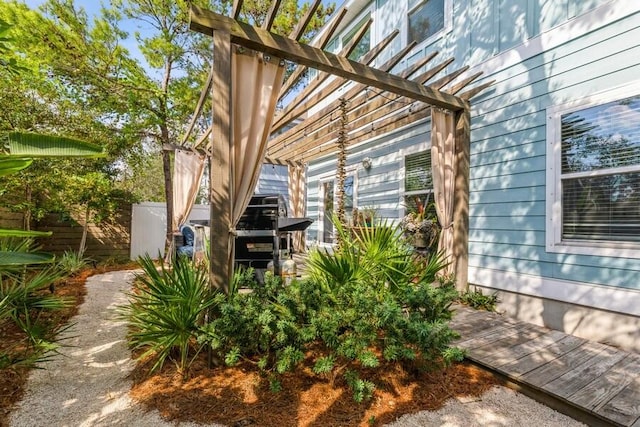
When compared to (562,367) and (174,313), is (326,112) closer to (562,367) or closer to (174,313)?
(174,313)

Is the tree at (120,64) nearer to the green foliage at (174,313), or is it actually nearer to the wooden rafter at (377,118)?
the wooden rafter at (377,118)

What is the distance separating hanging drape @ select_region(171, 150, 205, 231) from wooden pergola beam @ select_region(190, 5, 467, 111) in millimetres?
4376

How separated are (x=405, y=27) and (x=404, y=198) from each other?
10.3ft

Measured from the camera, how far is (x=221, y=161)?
2736mm

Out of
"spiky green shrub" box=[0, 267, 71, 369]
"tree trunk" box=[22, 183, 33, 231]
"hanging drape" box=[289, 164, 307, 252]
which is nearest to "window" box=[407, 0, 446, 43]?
"hanging drape" box=[289, 164, 307, 252]

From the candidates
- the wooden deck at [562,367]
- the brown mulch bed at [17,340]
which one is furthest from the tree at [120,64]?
the wooden deck at [562,367]

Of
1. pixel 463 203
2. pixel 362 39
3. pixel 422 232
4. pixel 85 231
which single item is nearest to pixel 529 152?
pixel 463 203

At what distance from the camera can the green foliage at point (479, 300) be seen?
406 cm

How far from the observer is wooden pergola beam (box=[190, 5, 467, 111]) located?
8.84ft

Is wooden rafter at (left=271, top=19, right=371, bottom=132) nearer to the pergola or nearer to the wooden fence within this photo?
the pergola

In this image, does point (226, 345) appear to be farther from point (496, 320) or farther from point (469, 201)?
point (469, 201)

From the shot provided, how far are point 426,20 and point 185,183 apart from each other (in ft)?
19.1

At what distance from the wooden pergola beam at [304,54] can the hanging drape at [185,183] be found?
4.38 metres

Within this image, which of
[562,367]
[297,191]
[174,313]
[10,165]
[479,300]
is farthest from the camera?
[297,191]
